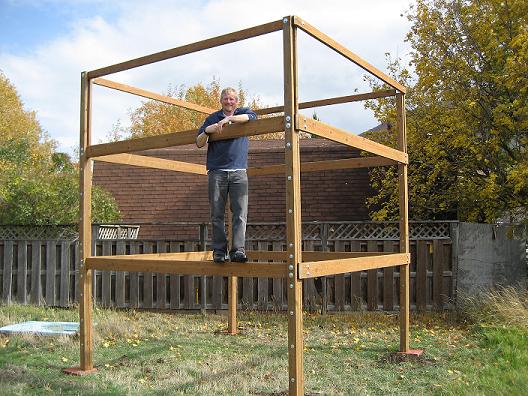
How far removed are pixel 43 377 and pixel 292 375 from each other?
2643mm

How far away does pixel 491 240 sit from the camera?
9.04m

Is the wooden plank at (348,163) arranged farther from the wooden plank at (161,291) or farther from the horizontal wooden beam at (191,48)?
the wooden plank at (161,291)

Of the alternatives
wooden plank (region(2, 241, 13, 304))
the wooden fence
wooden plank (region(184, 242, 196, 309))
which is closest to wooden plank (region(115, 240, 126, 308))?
the wooden fence

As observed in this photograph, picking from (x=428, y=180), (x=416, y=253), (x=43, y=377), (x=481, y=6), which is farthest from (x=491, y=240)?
(x=43, y=377)

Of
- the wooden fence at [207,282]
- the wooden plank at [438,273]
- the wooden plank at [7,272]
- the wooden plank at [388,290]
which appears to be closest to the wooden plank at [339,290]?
the wooden fence at [207,282]

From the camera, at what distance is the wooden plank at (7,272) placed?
9.95 m

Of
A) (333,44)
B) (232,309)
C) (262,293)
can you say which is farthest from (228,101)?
(262,293)

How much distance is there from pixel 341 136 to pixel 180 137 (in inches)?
53.6

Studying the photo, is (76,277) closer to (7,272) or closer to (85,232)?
(7,272)

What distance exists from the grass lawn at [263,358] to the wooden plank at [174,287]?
28.4 inches

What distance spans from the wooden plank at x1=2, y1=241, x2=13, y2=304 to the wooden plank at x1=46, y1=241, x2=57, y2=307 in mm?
649

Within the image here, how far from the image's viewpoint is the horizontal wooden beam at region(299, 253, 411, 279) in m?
4.19

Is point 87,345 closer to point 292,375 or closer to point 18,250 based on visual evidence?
point 292,375

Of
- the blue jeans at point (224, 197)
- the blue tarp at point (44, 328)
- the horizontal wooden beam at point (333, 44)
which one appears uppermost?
the horizontal wooden beam at point (333, 44)
